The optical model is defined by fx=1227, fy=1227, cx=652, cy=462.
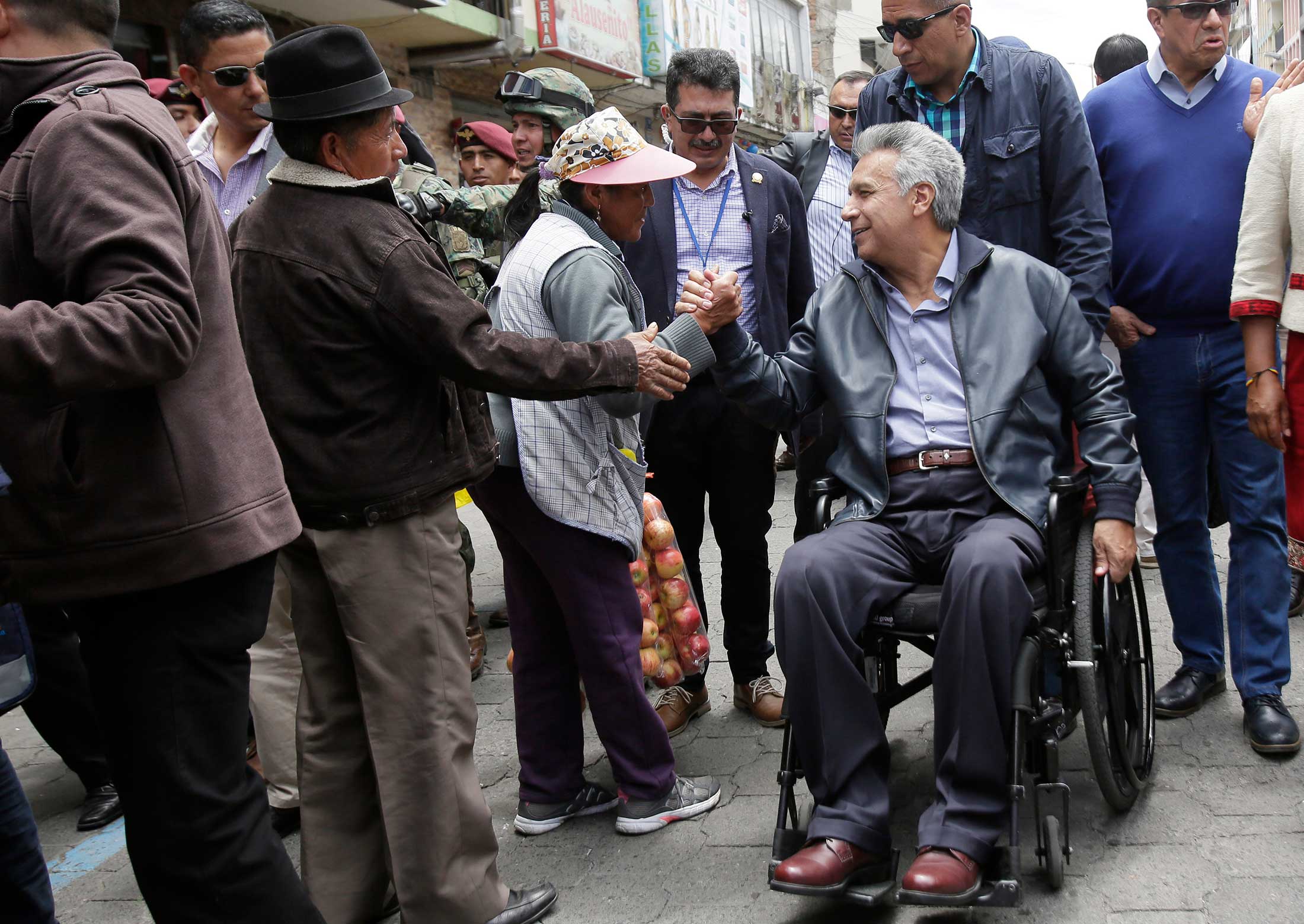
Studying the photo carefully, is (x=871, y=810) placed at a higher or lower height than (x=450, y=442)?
lower

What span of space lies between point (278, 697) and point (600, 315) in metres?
1.41

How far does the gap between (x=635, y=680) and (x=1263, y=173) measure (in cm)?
217

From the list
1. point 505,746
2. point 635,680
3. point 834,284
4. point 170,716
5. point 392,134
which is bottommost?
point 505,746

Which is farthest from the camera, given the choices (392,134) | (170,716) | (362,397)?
(392,134)

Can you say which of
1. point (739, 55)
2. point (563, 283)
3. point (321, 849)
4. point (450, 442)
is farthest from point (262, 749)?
point (739, 55)

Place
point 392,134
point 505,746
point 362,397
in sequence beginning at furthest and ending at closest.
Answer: point 505,746, point 392,134, point 362,397

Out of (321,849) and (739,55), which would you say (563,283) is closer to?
(321,849)

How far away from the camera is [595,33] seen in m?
17.3

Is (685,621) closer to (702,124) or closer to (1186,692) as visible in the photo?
(1186,692)

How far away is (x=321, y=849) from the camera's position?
282 cm

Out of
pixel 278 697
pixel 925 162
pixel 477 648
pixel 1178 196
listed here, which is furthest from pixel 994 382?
pixel 477 648

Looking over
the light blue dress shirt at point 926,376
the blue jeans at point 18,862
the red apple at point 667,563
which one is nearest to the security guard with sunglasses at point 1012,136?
the light blue dress shirt at point 926,376

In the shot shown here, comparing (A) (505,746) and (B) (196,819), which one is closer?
(B) (196,819)

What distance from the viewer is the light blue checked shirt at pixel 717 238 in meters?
4.21
